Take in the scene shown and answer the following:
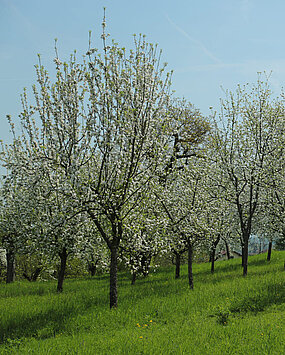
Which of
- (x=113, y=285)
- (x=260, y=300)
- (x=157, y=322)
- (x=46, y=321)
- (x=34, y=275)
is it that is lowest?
(x=34, y=275)

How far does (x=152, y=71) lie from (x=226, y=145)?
9.78 metres

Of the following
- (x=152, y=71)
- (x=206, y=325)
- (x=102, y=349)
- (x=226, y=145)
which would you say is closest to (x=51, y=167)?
(x=152, y=71)

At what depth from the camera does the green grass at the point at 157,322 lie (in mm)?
7344

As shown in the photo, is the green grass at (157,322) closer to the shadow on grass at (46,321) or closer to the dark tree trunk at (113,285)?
the shadow on grass at (46,321)

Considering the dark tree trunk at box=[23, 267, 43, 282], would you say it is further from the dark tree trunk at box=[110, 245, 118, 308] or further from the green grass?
the dark tree trunk at box=[110, 245, 118, 308]

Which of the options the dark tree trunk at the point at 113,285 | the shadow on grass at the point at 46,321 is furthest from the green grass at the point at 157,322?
the dark tree trunk at the point at 113,285

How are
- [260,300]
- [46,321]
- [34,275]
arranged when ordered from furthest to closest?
[34,275] < [260,300] < [46,321]

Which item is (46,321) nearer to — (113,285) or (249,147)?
(113,285)

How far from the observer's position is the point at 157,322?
9.91 metres

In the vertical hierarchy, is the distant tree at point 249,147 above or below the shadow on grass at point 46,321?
above

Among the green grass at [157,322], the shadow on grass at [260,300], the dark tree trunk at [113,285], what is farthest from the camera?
the dark tree trunk at [113,285]

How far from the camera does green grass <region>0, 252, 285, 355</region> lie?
7.34m

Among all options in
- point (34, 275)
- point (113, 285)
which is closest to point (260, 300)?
point (113, 285)

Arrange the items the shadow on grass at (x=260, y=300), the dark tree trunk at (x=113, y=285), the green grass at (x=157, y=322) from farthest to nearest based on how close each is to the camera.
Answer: the dark tree trunk at (x=113, y=285), the shadow on grass at (x=260, y=300), the green grass at (x=157, y=322)
